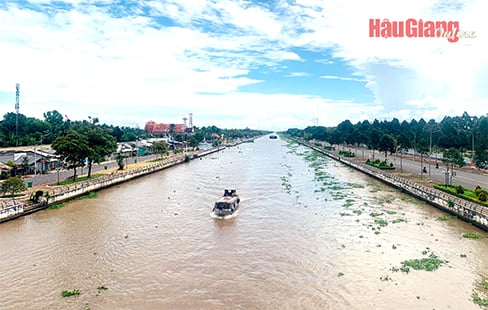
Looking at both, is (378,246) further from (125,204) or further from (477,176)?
(477,176)

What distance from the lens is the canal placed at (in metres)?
18.4

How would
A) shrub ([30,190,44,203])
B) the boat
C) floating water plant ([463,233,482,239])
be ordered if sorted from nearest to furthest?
floating water plant ([463,233,482,239]), the boat, shrub ([30,190,44,203])

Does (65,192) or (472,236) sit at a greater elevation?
(65,192)

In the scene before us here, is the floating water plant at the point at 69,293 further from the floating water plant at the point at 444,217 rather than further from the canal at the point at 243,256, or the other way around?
the floating water plant at the point at 444,217

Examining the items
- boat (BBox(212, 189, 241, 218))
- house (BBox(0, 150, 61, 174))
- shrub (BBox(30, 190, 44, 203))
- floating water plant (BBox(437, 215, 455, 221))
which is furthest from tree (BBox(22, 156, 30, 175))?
floating water plant (BBox(437, 215, 455, 221))

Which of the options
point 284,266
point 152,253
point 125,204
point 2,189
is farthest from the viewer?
point 125,204

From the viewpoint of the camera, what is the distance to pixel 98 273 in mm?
21250

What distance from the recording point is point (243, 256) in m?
24.3

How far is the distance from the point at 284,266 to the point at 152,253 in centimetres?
874

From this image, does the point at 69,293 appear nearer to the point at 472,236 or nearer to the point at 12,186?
the point at 12,186

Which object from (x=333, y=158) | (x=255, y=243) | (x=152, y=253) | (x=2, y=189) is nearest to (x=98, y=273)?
(x=152, y=253)

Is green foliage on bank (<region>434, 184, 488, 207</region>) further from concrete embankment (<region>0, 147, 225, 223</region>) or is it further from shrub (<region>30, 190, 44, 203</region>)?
shrub (<region>30, 190, 44, 203</region>)

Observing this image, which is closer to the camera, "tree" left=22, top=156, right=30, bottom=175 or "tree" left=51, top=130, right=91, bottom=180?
"tree" left=51, top=130, right=91, bottom=180

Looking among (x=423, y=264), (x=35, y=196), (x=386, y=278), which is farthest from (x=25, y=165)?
(x=423, y=264)
